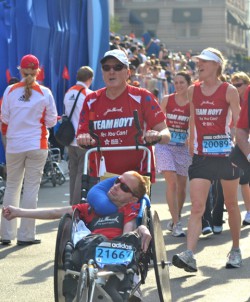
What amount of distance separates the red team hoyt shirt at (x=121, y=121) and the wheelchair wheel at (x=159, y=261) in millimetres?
874

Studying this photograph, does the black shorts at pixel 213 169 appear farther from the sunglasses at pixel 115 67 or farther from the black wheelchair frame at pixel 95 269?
the black wheelchair frame at pixel 95 269

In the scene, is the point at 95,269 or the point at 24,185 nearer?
the point at 95,269

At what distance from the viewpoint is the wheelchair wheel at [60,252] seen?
5.80 m

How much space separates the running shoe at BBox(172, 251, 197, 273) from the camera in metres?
7.78

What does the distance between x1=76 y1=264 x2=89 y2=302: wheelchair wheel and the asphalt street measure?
5.96 ft

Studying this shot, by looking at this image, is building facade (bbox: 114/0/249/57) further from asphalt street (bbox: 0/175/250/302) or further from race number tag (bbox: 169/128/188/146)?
asphalt street (bbox: 0/175/250/302)

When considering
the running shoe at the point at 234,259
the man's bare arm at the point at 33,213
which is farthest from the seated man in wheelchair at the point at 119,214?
the running shoe at the point at 234,259

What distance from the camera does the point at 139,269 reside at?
19.7 feet

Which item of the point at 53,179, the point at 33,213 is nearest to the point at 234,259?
the point at 33,213

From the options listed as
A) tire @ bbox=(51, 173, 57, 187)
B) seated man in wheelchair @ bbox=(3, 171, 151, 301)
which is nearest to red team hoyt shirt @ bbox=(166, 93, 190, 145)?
seated man in wheelchair @ bbox=(3, 171, 151, 301)

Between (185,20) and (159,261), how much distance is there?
88396 millimetres

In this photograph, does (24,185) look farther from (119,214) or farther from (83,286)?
(83,286)

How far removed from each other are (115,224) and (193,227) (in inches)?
82.7

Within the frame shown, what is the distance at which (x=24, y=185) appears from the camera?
31.9 feet
